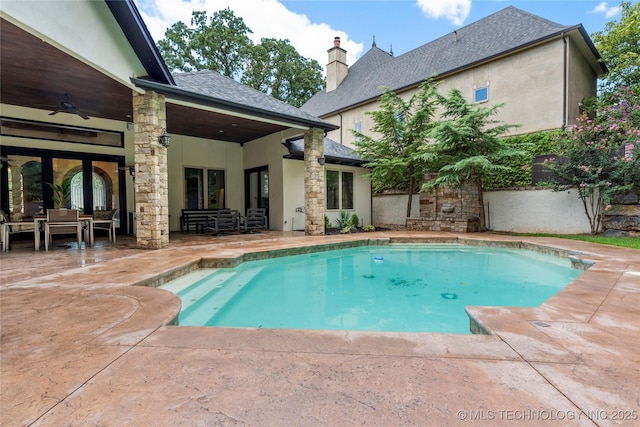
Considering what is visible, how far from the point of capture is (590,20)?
1242 cm

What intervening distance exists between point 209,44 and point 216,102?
19.7 metres

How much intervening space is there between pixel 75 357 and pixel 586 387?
2918mm

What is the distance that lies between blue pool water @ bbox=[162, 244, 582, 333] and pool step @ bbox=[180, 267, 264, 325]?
0.04ft

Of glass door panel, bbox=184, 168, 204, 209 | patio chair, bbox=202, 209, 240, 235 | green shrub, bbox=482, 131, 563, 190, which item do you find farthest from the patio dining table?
green shrub, bbox=482, 131, 563, 190

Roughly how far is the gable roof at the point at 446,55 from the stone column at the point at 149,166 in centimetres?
845

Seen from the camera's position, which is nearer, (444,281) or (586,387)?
(586,387)

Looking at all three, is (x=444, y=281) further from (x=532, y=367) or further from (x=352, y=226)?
(x=352, y=226)

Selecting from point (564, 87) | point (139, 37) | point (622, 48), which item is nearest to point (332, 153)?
point (139, 37)

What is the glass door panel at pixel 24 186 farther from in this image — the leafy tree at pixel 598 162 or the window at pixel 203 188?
the leafy tree at pixel 598 162

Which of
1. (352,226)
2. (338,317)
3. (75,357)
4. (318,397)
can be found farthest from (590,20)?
(75,357)

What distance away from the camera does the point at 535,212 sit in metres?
9.48

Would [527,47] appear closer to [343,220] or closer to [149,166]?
[343,220]

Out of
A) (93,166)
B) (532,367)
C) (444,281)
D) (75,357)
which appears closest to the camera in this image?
(532,367)

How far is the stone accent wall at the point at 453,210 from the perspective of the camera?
10060 mm
